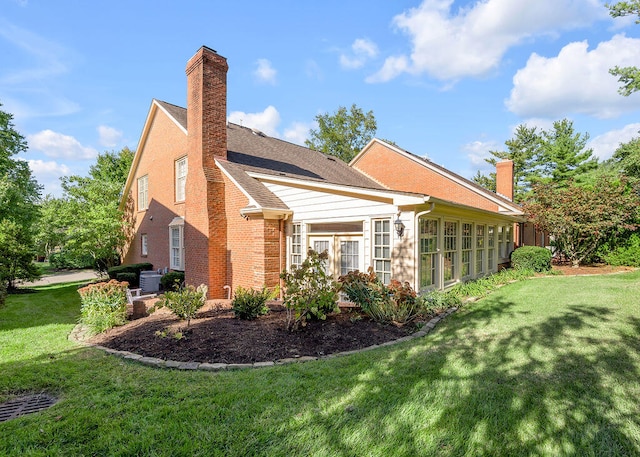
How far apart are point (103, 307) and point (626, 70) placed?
96.5 feet

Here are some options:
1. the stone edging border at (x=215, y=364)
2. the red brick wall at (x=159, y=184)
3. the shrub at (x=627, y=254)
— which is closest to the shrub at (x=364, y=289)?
the stone edging border at (x=215, y=364)

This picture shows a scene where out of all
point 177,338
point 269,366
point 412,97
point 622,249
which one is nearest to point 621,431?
point 269,366

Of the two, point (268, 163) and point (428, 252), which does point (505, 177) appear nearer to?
point (428, 252)

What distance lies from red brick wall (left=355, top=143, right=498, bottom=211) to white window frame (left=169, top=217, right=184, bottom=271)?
1127 cm

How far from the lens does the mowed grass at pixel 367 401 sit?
8.72ft

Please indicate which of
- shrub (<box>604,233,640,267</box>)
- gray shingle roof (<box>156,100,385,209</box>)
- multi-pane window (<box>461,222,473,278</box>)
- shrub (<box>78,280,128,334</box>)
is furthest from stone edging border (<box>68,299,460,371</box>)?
shrub (<box>604,233,640,267</box>)

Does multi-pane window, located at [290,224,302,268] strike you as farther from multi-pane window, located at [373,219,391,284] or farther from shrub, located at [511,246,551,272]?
shrub, located at [511,246,551,272]

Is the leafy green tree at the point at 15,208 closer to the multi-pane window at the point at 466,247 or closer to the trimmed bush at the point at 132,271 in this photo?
the trimmed bush at the point at 132,271

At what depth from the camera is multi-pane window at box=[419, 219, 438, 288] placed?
816 cm

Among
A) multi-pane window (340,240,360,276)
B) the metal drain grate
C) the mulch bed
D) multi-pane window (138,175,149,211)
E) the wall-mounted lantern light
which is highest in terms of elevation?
multi-pane window (138,175,149,211)

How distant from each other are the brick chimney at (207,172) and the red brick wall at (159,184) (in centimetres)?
273

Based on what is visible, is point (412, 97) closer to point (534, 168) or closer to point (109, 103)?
point (109, 103)

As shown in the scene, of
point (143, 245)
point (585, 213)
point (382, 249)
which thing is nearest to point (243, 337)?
point (382, 249)

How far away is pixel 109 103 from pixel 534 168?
134 ft
